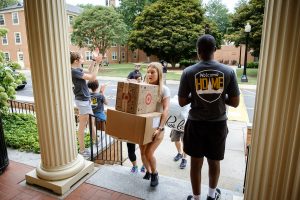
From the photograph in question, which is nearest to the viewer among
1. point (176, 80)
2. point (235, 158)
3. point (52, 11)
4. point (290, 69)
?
point (290, 69)

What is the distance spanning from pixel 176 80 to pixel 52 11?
17.8 metres

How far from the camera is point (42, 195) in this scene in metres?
3.14

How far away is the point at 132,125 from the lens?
9.30 ft

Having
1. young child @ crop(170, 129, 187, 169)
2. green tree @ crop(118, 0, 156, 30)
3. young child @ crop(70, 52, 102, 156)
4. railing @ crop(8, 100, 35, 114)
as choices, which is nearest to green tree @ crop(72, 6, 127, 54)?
green tree @ crop(118, 0, 156, 30)

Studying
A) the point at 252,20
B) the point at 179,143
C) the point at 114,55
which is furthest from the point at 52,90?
the point at 114,55

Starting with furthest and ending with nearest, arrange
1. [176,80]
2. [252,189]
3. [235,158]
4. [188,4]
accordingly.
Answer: [188,4], [176,80], [235,158], [252,189]

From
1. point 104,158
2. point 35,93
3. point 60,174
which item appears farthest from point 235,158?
point 35,93

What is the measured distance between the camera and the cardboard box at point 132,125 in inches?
110

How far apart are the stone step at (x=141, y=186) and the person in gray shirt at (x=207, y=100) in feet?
2.25

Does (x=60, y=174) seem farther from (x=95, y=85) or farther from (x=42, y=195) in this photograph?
(x=95, y=85)

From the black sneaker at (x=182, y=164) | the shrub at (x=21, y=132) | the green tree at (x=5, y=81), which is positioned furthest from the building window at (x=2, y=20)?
the black sneaker at (x=182, y=164)

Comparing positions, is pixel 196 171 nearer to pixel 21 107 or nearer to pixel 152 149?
pixel 152 149

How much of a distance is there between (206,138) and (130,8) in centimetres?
4088

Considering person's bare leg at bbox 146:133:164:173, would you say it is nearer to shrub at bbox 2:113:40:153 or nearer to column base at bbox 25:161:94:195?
column base at bbox 25:161:94:195
